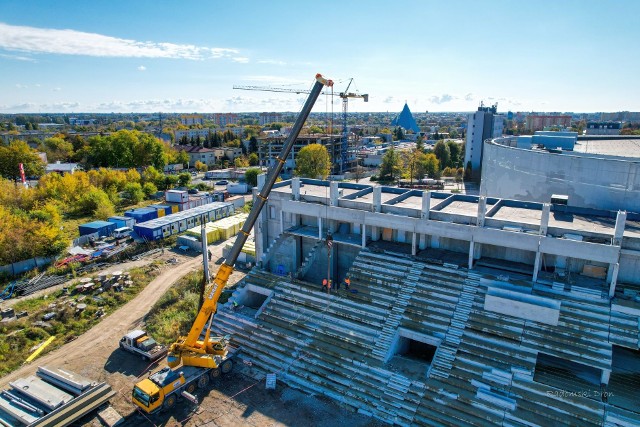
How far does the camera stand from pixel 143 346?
25.0 m

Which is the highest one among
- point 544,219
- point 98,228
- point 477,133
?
point 477,133

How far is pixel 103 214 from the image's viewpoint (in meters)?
54.7

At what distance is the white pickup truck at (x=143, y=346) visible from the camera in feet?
81.5

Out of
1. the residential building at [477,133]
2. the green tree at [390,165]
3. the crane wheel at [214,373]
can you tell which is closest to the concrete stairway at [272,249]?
the crane wheel at [214,373]

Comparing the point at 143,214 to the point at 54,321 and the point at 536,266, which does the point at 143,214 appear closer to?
the point at 54,321

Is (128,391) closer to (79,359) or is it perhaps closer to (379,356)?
(79,359)

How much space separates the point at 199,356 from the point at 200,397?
2.08 meters

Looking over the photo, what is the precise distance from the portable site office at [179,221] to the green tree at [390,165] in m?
39.7

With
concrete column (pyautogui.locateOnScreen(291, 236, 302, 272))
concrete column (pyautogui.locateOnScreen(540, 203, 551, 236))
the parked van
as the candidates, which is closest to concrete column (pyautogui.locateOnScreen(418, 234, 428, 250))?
concrete column (pyautogui.locateOnScreen(540, 203, 551, 236))

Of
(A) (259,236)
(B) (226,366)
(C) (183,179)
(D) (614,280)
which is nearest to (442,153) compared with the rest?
(C) (183,179)

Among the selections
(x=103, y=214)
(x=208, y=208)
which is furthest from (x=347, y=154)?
(x=103, y=214)

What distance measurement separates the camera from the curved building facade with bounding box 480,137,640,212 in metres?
27.8

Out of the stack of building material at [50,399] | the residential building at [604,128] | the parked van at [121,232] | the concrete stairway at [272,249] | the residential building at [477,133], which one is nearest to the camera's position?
the stack of building material at [50,399]

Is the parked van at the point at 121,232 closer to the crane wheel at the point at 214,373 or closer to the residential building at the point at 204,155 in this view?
the crane wheel at the point at 214,373
